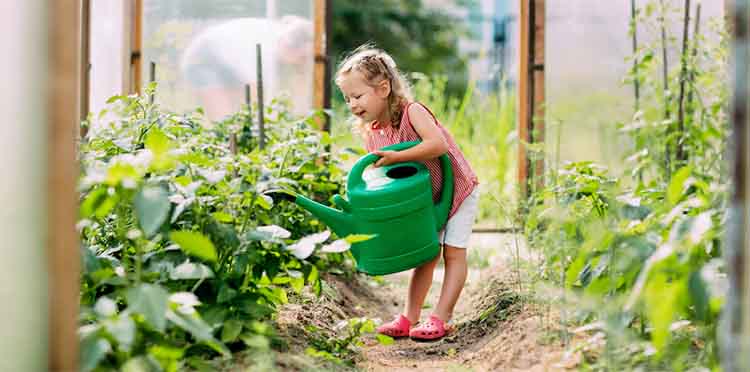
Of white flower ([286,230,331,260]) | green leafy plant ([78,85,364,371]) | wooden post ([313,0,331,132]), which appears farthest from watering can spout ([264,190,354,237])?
wooden post ([313,0,331,132])

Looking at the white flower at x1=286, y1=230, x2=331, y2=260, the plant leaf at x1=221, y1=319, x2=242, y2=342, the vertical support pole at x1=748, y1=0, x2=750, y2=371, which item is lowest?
the plant leaf at x1=221, y1=319, x2=242, y2=342

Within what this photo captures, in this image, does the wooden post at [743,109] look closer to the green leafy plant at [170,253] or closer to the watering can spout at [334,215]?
the green leafy plant at [170,253]

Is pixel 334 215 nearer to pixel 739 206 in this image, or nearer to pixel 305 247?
pixel 305 247

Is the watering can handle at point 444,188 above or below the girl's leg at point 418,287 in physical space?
above

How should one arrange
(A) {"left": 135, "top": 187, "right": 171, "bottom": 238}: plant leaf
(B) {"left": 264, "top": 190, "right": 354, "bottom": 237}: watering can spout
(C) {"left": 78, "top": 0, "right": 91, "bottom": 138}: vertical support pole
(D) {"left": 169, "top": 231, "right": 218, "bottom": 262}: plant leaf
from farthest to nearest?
(C) {"left": 78, "top": 0, "right": 91, "bottom": 138}: vertical support pole < (B) {"left": 264, "top": 190, "right": 354, "bottom": 237}: watering can spout < (D) {"left": 169, "top": 231, "right": 218, "bottom": 262}: plant leaf < (A) {"left": 135, "top": 187, "right": 171, "bottom": 238}: plant leaf

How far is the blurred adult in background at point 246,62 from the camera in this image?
16.4 feet

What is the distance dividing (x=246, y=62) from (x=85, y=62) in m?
1.30

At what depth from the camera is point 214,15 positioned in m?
5.05

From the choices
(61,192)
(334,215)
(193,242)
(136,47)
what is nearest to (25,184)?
(61,192)

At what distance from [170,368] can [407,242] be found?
108 cm

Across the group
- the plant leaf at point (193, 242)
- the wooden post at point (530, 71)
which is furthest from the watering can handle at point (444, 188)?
the wooden post at point (530, 71)

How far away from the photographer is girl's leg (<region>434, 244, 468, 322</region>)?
9.37ft

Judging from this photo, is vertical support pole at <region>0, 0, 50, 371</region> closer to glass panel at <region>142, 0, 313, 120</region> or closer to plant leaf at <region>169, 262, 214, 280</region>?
plant leaf at <region>169, 262, 214, 280</region>

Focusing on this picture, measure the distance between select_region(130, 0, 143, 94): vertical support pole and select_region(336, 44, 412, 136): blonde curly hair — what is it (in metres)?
1.92
